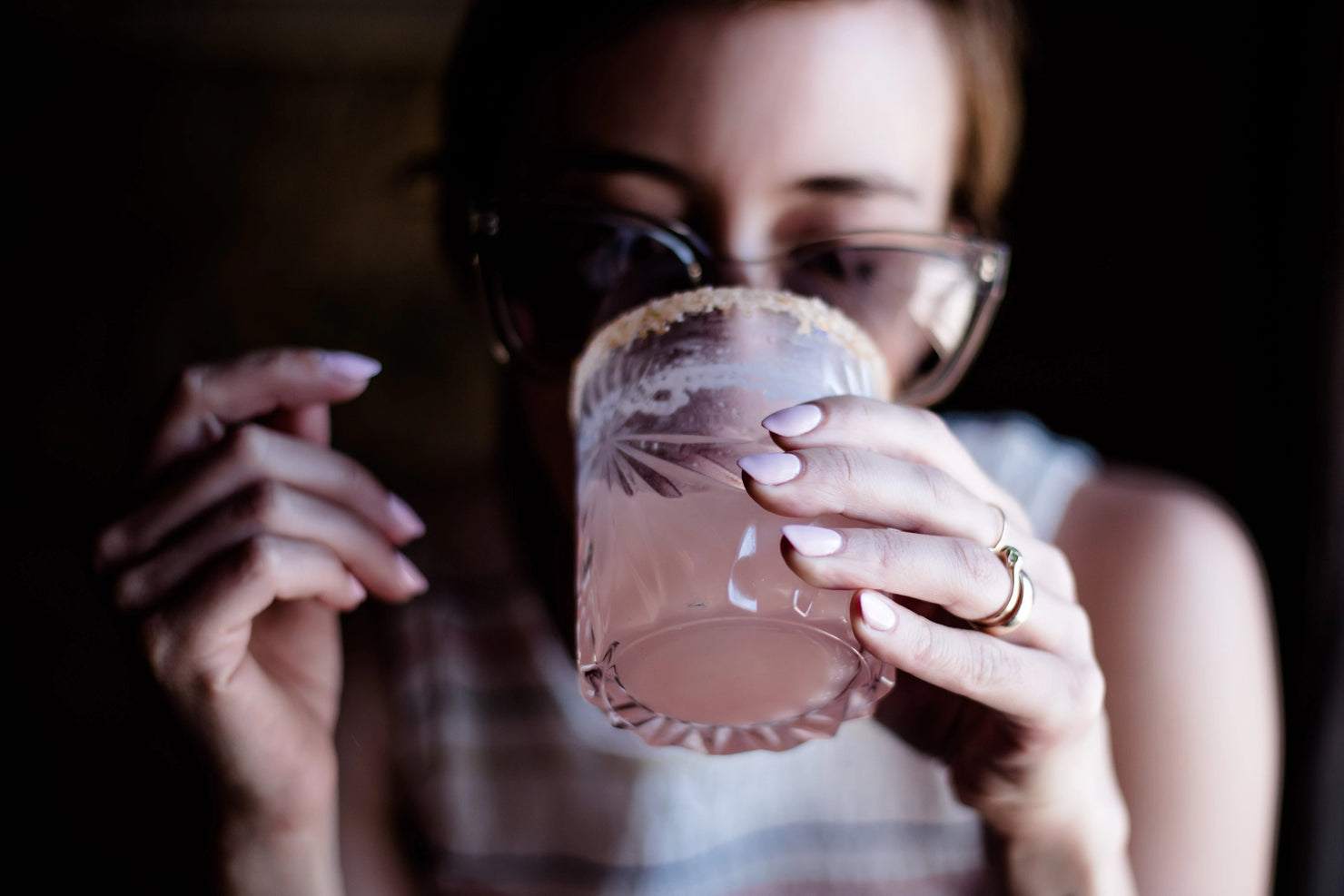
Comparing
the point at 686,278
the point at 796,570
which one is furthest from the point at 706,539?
the point at 686,278

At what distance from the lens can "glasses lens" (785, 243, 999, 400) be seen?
1.62ft

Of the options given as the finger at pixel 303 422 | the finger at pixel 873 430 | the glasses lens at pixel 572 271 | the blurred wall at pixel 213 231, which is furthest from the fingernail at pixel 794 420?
the blurred wall at pixel 213 231

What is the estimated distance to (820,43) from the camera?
49cm

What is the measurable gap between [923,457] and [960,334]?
0.79ft

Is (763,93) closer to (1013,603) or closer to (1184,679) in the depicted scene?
(1013,603)

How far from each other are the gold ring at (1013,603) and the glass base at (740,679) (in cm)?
5

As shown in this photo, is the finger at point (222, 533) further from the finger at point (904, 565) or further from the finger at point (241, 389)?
the finger at point (904, 565)

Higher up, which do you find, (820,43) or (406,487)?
(820,43)

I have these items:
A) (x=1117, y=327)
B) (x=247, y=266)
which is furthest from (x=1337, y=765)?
(x=247, y=266)

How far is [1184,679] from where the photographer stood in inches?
23.7

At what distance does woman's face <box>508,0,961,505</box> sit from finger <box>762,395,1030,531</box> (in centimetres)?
17

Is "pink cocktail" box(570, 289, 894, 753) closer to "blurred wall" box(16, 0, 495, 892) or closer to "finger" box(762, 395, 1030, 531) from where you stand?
"finger" box(762, 395, 1030, 531)

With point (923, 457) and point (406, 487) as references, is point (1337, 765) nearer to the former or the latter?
point (923, 457)

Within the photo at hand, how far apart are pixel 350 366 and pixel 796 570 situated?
29 cm
